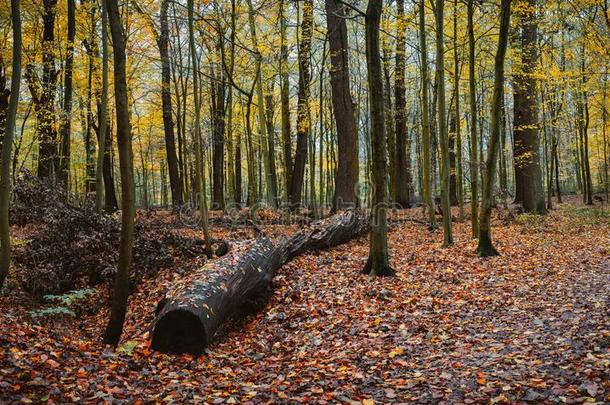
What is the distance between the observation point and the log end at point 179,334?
5.75m

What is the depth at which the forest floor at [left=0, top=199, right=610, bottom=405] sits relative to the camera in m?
4.29

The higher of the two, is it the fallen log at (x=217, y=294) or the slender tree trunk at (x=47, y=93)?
the slender tree trunk at (x=47, y=93)

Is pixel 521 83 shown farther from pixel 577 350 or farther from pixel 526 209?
pixel 577 350

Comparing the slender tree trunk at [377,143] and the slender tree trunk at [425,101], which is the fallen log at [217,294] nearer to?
the slender tree trunk at [377,143]

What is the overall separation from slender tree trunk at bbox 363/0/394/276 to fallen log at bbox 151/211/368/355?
2056 mm

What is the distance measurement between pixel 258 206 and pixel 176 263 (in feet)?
A: 30.2

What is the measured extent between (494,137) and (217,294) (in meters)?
7.09

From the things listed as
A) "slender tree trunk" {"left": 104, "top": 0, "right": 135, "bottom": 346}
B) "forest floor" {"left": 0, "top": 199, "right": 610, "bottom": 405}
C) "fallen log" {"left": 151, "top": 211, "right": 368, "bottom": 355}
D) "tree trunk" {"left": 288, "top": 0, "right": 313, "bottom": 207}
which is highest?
"tree trunk" {"left": 288, "top": 0, "right": 313, "bottom": 207}

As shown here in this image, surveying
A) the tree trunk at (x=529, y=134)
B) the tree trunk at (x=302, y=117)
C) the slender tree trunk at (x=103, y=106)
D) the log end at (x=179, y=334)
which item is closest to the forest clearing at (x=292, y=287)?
the log end at (x=179, y=334)

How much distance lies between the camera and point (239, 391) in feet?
15.2

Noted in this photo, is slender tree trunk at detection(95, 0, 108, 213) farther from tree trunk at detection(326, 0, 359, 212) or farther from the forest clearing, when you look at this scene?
tree trunk at detection(326, 0, 359, 212)

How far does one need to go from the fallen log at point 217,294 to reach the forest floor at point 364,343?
244 mm

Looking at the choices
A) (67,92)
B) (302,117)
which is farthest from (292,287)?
(302,117)

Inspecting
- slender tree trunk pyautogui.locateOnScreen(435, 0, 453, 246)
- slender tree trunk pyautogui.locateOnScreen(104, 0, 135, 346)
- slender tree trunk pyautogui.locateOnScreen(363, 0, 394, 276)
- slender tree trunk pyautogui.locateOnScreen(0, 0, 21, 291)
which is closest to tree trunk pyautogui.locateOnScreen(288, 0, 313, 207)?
slender tree trunk pyautogui.locateOnScreen(435, 0, 453, 246)
